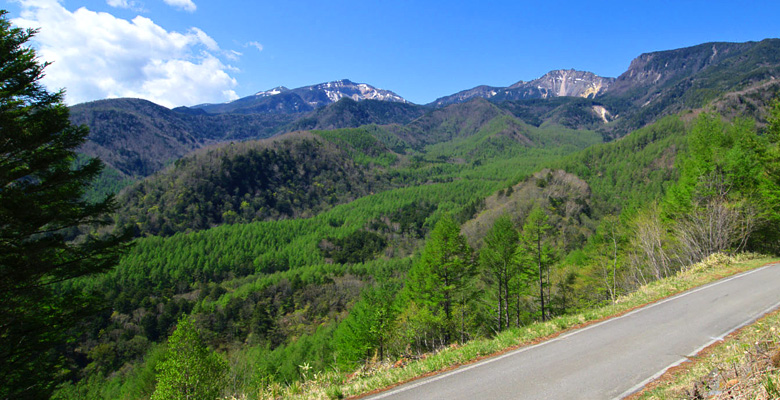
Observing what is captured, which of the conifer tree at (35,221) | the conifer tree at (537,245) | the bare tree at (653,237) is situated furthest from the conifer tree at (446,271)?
the conifer tree at (35,221)

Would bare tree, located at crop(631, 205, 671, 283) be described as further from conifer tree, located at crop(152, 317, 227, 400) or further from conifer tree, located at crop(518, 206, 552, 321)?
conifer tree, located at crop(152, 317, 227, 400)

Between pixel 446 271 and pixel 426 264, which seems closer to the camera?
pixel 446 271

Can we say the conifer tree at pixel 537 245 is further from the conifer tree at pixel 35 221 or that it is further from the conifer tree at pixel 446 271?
the conifer tree at pixel 35 221

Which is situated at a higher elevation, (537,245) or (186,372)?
(537,245)

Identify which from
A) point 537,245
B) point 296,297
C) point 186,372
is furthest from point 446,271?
point 296,297

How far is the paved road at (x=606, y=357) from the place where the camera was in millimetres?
6621

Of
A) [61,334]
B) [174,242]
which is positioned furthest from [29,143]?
[174,242]

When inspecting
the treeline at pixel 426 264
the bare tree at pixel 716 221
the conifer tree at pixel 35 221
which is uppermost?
the conifer tree at pixel 35 221

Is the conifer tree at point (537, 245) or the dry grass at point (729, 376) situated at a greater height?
the dry grass at point (729, 376)

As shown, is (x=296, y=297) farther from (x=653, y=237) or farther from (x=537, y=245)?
(x=653, y=237)

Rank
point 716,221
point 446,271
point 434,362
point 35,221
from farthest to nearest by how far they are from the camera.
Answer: point 446,271
point 716,221
point 35,221
point 434,362

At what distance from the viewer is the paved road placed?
261 inches

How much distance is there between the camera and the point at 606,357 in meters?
7.91

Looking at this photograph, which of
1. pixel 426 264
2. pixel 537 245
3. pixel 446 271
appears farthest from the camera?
pixel 537 245
